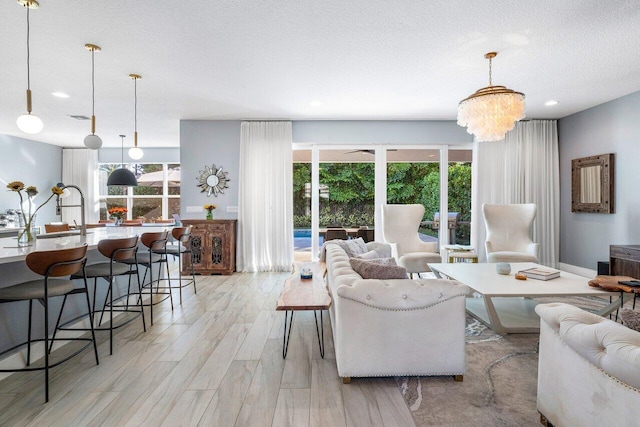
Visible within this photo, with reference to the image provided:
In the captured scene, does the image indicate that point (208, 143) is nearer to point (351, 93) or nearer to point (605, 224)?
point (351, 93)

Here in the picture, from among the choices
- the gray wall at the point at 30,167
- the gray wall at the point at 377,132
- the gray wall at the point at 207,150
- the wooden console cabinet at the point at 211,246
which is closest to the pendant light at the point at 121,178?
the gray wall at the point at 207,150

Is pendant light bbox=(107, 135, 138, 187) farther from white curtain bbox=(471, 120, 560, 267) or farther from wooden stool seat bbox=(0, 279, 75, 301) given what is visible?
white curtain bbox=(471, 120, 560, 267)

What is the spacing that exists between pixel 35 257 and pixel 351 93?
3.83 m

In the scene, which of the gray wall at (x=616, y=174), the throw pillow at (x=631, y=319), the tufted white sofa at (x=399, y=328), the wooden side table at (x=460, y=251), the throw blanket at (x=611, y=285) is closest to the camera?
the throw pillow at (x=631, y=319)

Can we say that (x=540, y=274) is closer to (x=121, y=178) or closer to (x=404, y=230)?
(x=404, y=230)

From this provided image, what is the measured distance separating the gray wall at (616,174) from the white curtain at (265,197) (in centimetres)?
465

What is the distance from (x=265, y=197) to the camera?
20.1 ft

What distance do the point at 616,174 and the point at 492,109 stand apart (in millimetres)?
3056

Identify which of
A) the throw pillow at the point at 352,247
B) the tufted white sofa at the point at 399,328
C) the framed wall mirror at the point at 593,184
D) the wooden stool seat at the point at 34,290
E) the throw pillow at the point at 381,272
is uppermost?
the framed wall mirror at the point at 593,184

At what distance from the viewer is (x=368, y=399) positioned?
6.81 feet

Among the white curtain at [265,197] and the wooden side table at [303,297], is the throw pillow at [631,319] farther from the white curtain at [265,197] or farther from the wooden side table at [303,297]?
the white curtain at [265,197]

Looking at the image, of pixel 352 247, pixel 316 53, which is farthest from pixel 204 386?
pixel 316 53

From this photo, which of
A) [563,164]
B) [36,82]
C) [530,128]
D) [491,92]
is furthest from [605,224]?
[36,82]

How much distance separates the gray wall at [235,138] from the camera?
6211mm
